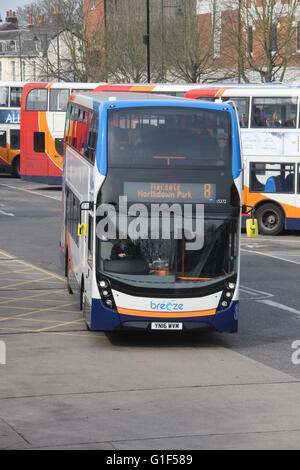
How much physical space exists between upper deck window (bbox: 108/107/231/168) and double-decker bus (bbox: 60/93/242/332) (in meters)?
0.01

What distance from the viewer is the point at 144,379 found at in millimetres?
14070


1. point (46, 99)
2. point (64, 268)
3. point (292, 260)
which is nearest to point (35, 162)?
point (46, 99)

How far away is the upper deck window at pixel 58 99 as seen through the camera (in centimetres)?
4650

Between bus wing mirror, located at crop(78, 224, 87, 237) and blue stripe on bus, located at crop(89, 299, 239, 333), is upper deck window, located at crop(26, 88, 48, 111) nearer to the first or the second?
bus wing mirror, located at crop(78, 224, 87, 237)

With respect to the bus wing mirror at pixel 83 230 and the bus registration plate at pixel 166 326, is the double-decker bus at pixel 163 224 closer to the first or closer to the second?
the bus registration plate at pixel 166 326

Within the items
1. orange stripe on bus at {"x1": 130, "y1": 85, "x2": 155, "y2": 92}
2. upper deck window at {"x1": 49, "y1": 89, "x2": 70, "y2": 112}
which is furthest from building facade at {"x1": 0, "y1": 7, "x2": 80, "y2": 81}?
orange stripe on bus at {"x1": 130, "y1": 85, "x2": 155, "y2": 92}

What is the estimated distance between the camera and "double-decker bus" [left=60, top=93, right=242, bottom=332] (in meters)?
16.0

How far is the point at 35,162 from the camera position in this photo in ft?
154

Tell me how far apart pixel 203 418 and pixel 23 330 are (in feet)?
20.7

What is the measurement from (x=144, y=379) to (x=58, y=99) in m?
33.5

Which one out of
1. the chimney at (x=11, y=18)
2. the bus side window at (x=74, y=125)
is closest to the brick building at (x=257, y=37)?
the bus side window at (x=74, y=125)

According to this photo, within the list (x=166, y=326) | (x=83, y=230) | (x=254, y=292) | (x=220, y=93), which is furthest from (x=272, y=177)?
(x=166, y=326)

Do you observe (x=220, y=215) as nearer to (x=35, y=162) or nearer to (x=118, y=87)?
(x=118, y=87)
